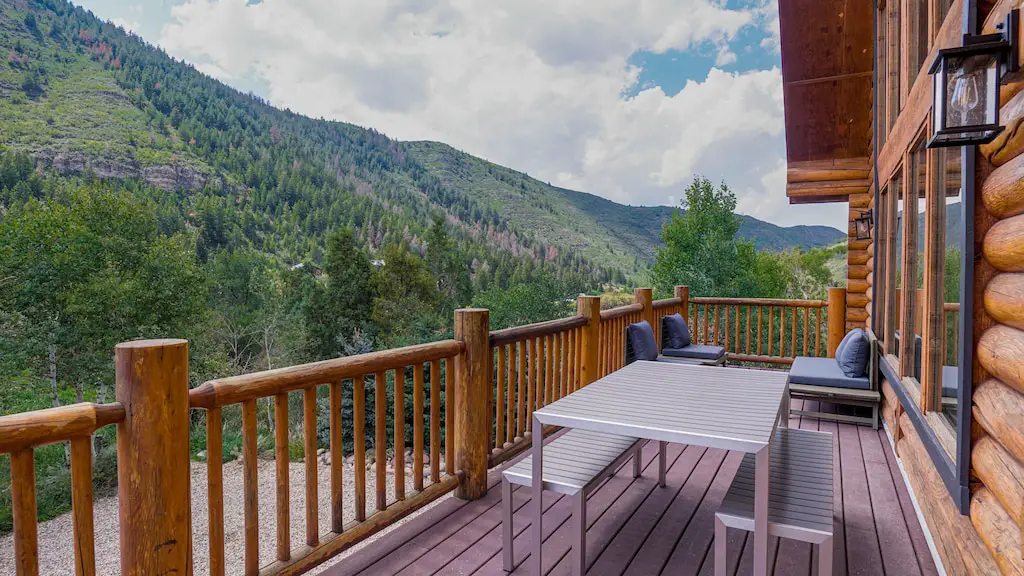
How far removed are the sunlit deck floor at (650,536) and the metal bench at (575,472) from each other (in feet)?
0.64

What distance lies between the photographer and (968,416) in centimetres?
174

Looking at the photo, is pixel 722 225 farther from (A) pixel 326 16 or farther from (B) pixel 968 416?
(A) pixel 326 16

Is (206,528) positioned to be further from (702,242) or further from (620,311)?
(702,242)

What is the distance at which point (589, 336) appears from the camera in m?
4.36

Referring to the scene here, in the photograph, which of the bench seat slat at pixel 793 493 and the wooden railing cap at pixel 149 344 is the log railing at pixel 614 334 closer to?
the bench seat slat at pixel 793 493

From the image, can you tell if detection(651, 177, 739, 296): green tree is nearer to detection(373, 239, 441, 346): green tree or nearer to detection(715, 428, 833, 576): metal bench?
detection(373, 239, 441, 346): green tree

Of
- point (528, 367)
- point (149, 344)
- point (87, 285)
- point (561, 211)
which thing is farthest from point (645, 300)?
point (561, 211)

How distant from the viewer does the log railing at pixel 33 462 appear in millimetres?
1218

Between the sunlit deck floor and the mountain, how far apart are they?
4855 centimetres

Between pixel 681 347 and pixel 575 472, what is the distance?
4.05 m

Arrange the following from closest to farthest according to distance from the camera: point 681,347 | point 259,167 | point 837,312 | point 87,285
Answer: point 681,347 → point 837,312 → point 87,285 → point 259,167

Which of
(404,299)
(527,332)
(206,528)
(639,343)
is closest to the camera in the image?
(527,332)

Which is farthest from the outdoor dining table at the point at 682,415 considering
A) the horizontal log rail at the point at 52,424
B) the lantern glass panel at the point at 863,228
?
the lantern glass panel at the point at 863,228

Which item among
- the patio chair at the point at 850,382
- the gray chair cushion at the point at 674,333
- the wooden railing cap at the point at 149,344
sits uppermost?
the wooden railing cap at the point at 149,344
